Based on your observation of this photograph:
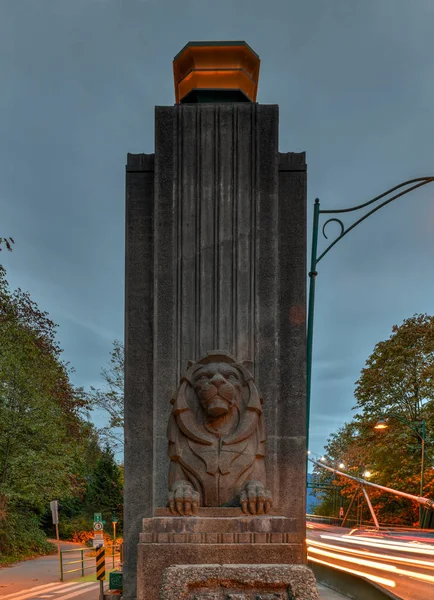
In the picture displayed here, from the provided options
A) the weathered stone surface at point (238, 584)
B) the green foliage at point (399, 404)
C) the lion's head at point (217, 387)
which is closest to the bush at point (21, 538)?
the green foliage at point (399, 404)

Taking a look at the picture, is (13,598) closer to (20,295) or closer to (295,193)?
(295,193)

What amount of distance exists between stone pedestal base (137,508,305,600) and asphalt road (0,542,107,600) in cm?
1482

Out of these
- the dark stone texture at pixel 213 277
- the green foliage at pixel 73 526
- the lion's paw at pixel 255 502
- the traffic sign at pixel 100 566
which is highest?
the dark stone texture at pixel 213 277

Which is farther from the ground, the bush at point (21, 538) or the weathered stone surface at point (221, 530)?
the weathered stone surface at point (221, 530)

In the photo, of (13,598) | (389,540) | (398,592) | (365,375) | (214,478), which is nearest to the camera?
(214,478)

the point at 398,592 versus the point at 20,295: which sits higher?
the point at 20,295

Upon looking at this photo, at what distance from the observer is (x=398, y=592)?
14.0m

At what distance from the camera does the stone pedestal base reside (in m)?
6.00

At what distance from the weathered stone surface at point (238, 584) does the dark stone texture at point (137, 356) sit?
12.7ft

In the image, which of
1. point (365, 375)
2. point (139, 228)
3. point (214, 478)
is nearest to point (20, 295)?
point (365, 375)

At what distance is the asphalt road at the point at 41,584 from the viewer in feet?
63.4

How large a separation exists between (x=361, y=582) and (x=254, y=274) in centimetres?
687

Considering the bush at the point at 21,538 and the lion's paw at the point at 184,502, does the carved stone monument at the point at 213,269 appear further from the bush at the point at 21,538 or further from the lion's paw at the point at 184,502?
the bush at the point at 21,538

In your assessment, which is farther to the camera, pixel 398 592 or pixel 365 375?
pixel 365 375
